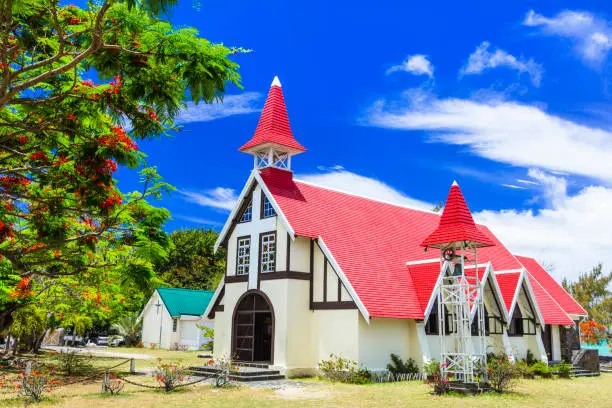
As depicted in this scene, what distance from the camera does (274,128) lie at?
27250 millimetres

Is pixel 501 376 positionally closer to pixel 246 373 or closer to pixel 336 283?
pixel 336 283

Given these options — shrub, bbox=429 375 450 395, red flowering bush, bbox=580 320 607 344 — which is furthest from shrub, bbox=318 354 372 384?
red flowering bush, bbox=580 320 607 344

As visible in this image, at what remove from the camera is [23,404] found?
1441 centimetres

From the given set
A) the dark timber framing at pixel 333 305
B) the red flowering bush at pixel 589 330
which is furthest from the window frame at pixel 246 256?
the red flowering bush at pixel 589 330

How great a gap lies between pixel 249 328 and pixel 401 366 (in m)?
7.43

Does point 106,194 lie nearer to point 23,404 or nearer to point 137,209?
Answer: point 137,209

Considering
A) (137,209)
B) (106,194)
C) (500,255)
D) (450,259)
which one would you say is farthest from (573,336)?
(106,194)

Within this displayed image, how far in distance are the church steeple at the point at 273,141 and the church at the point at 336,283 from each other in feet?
0.21

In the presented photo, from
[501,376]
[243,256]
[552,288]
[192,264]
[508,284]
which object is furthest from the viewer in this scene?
[192,264]

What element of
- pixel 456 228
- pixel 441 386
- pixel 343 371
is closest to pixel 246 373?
pixel 343 371

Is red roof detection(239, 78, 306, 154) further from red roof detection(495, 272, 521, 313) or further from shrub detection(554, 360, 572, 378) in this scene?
shrub detection(554, 360, 572, 378)

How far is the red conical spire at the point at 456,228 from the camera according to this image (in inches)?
854

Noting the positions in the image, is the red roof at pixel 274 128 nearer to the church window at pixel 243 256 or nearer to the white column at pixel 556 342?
the church window at pixel 243 256

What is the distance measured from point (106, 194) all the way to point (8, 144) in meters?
3.24
